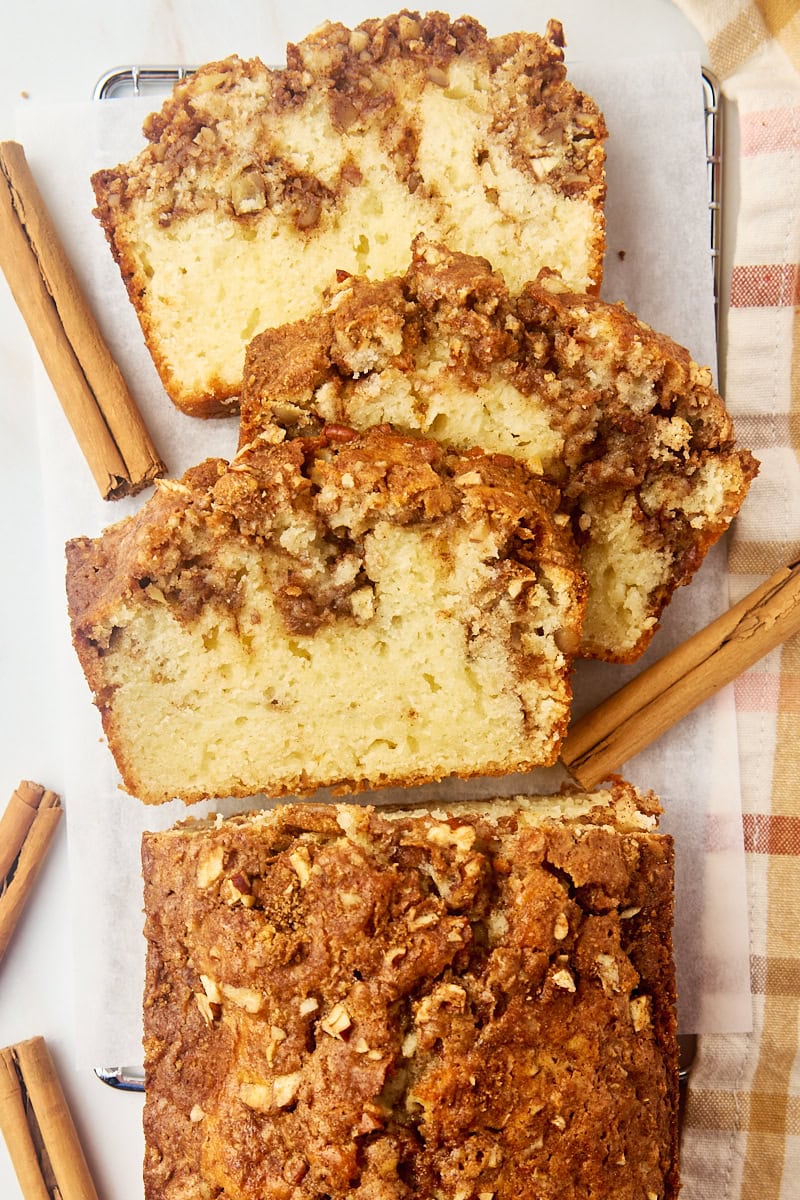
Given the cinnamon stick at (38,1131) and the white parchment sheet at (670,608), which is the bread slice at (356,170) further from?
the cinnamon stick at (38,1131)

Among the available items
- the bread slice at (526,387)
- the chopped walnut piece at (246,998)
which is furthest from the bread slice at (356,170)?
the chopped walnut piece at (246,998)

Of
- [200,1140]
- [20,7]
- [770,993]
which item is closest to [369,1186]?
[200,1140]

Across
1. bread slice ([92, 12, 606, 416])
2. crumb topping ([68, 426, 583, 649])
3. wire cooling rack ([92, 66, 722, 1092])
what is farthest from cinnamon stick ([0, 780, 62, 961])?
bread slice ([92, 12, 606, 416])

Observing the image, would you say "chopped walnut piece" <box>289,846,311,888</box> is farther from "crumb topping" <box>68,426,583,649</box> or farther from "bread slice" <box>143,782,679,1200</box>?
"crumb topping" <box>68,426,583,649</box>

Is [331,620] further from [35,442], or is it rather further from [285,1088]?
[35,442]

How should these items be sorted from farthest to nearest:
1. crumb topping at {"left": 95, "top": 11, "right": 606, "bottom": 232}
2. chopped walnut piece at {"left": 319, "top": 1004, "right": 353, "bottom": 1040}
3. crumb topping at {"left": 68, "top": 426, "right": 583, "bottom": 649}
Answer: crumb topping at {"left": 95, "top": 11, "right": 606, "bottom": 232} < crumb topping at {"left": 68, "top": 426, "right": 583, "bottom": 649} < chopped walnut piece at {"left": 319, "top": 1004, "right": 353, "bottom": 1040}

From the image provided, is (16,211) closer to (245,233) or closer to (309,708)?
(245,233)

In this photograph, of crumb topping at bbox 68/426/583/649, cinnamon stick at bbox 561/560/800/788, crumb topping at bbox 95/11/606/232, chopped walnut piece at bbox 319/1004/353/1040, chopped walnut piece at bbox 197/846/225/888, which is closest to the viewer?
chopped walnut piece at bbox 319/1004/353/1040
